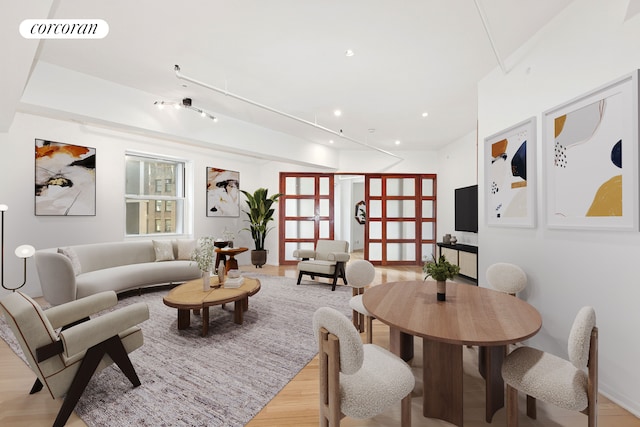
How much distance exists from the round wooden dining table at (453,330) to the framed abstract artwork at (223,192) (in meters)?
5.53

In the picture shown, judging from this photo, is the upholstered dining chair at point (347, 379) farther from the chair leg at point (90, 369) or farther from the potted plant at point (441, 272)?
the chair leg at point (90, 369)

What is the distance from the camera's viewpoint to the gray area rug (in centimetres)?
190

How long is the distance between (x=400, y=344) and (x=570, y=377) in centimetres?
109

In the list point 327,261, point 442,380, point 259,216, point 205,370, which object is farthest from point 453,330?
point 259,216

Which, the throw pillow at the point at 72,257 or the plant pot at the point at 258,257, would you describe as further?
the plant pot at the point at 258,257

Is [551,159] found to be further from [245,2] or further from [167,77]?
[167,77]

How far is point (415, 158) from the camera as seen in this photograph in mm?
7590

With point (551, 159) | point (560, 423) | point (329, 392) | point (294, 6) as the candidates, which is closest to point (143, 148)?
point (294, 6)

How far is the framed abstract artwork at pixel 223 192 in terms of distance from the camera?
677 centimetres

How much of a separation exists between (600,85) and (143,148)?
21.5ft

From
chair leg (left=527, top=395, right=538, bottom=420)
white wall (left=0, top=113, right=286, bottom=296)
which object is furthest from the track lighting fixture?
chair leg (left=527, top=395, right=538, bottom=420)

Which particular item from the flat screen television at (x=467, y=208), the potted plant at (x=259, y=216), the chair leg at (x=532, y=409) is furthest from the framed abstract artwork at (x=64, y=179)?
the flat screen television at (x=467, y=208)

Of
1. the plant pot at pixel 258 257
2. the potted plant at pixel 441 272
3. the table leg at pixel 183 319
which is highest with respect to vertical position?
the potted plant at pixel 441 272

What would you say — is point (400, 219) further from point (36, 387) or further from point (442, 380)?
point (36, 387)
